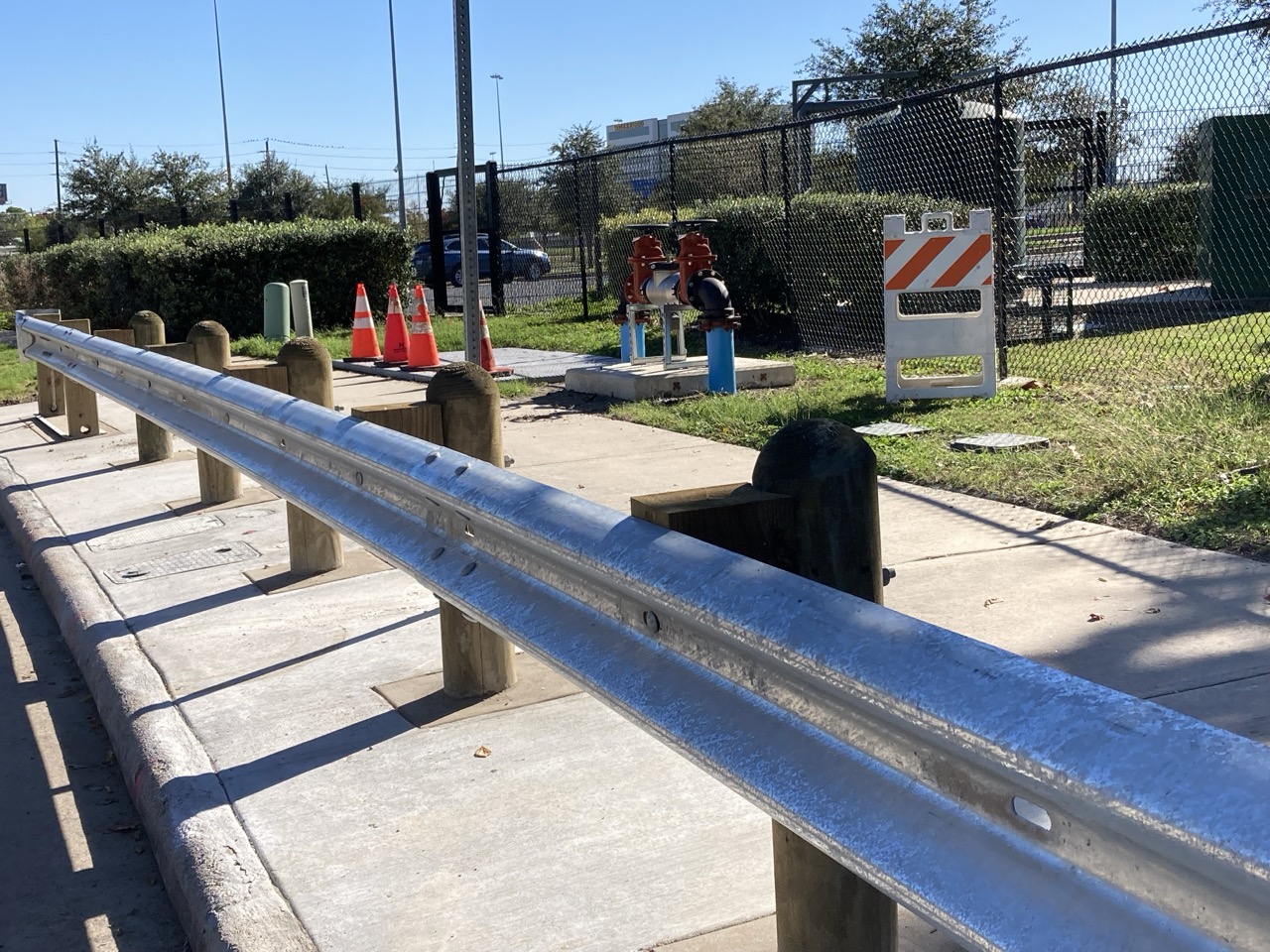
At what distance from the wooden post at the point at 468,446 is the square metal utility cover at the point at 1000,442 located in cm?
425

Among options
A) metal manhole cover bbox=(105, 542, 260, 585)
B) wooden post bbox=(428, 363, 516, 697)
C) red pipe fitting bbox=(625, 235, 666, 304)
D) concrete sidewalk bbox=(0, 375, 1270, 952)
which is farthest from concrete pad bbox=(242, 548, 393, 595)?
red pipe fitting bbox=(625, 235, 666, 304)

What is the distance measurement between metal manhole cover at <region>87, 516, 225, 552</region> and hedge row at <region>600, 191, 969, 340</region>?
7.05 meters

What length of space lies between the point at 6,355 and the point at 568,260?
35.3 feet

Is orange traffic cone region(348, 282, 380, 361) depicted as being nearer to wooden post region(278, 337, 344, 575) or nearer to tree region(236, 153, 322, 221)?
wooden post region(278, 337, 344, 575)

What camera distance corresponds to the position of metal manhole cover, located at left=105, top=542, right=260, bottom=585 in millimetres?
6109

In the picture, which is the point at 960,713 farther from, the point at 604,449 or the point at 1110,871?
the point at 604,449

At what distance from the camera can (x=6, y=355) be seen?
1942 centimetres

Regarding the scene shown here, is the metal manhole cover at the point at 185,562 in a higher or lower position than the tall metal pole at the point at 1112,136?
lower

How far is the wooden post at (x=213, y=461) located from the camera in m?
7.55

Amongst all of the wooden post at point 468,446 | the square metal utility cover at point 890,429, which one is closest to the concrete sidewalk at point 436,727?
the wooden post at point 468,446

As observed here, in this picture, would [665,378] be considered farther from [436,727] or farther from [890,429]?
[436,727]

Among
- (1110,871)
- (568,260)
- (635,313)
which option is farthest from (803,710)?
(568,260)

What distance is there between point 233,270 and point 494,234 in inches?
168

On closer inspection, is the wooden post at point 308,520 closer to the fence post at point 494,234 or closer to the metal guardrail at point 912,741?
the metal guardrail at point 912,741
